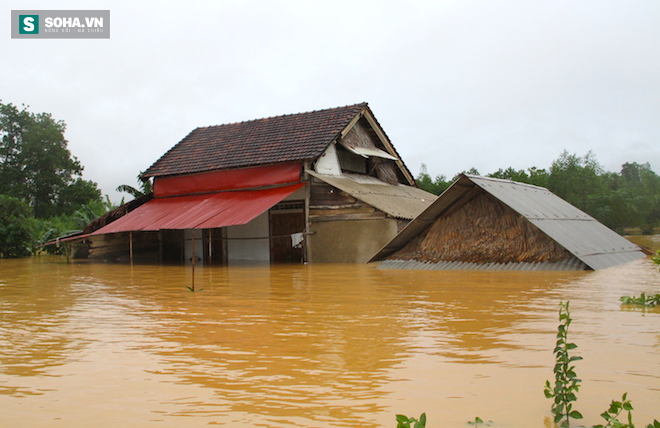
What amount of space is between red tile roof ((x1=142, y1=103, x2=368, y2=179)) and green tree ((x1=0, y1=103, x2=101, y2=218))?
2093 cm

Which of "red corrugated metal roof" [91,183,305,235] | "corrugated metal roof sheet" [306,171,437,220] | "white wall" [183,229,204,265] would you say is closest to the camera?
"red corrugated metal roof" [91,183,305,235]

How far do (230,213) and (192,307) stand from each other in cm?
918

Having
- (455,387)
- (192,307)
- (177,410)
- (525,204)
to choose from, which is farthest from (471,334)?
(525,204)

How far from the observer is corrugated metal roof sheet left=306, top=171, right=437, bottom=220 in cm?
1595

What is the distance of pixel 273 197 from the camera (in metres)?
16.6

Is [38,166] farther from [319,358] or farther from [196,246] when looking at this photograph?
[319,358]

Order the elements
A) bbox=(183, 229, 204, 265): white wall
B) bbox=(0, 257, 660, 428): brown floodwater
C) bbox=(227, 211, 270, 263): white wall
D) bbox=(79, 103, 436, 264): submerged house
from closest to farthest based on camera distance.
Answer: bbox=(0, 257, 660, 428): brown floodwater
bbox=(79, 103, 436, 264): submerged house
bbox=(227, 211, 270, 263): white wall
bbox=(183, 229, 204, 265): white wall

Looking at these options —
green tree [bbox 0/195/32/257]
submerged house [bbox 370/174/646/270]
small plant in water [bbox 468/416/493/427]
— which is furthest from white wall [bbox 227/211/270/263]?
small plant in water [bbox 468/416/493/427]

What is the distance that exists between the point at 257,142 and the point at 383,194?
184 inches

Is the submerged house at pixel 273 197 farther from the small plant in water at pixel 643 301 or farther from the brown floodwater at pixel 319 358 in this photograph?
the small plant in water at pixel 643 301

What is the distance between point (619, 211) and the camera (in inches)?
1213

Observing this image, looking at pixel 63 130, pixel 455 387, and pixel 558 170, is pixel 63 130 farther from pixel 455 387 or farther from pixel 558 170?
pixel 455 387

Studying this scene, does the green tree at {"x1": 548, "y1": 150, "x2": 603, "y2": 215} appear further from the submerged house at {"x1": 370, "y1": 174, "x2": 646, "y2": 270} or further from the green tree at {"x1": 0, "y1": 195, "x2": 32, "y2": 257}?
the green tree at {"x1": 0, "y1": 195, "x2": 32, "y2": 257}

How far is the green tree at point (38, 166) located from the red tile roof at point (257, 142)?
20928mm
